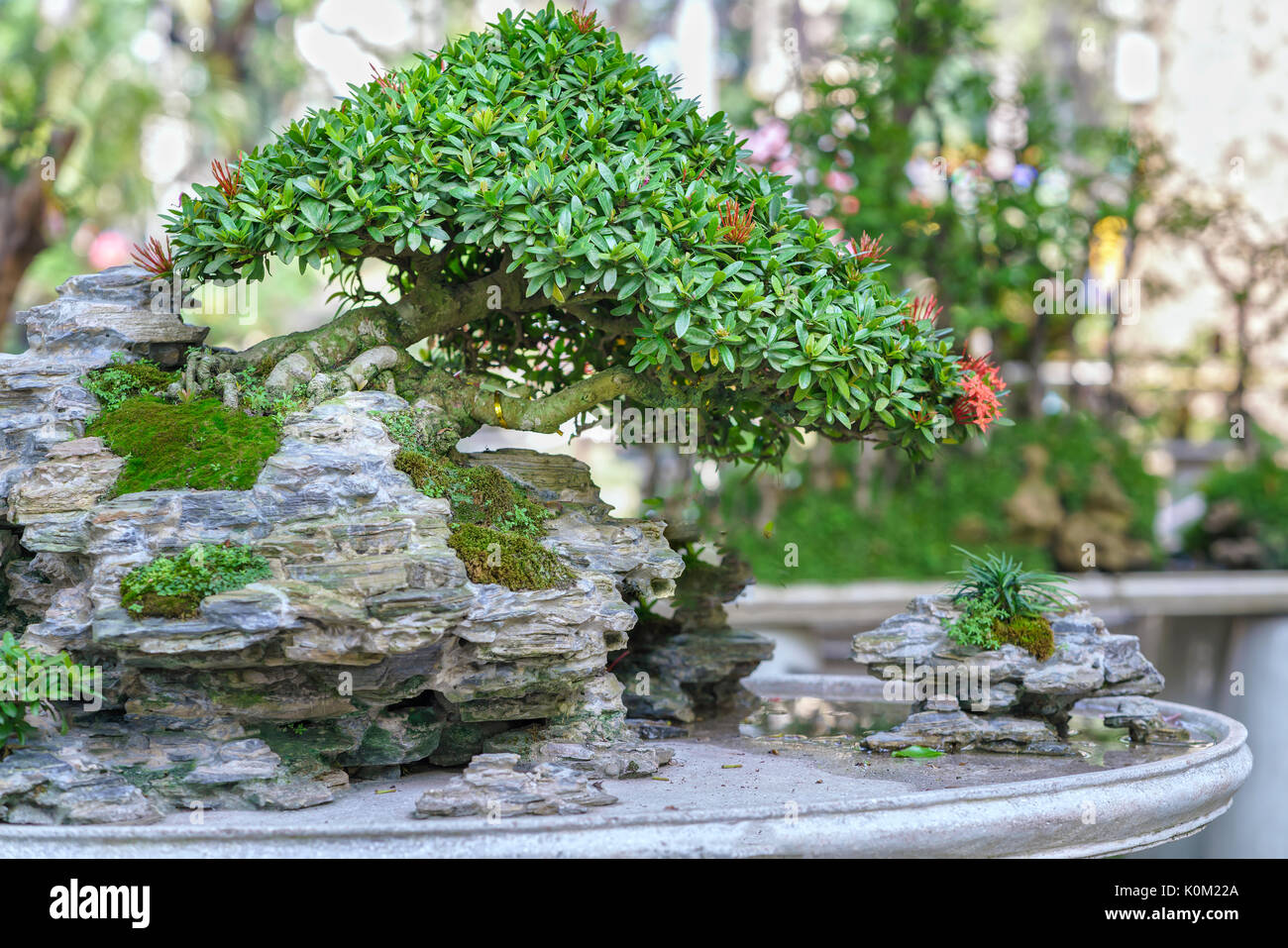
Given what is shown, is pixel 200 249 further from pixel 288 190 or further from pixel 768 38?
pixel 768 38

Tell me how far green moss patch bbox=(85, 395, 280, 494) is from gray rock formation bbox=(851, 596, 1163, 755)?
11.0 ft

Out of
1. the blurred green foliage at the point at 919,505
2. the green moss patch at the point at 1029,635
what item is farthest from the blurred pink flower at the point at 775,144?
the green moss patch at the point at 1029,635

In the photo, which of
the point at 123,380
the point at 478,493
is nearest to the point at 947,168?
the point at 478,493

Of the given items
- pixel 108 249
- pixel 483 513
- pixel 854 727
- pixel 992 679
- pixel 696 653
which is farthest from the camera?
pixel 108 249

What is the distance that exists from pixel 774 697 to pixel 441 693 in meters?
3.36

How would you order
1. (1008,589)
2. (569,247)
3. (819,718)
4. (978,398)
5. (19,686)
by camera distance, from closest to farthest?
1. (19,686)
2. (569,247)
3. (978,398)
4. (1008,589)
5. (819,718)

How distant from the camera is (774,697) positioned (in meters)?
8.22

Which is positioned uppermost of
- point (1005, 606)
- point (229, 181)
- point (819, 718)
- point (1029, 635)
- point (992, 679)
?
point (229, 181)

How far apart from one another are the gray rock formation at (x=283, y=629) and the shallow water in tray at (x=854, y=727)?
4.48ft

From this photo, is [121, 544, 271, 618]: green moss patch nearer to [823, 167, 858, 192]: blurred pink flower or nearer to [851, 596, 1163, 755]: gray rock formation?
[851, 596, 1163, 755]: gray rock formation

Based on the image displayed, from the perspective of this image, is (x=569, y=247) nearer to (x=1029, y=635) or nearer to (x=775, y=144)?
(x=1029, y=635)

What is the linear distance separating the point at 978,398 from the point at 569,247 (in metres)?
2.25

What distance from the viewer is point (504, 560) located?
5.41m
